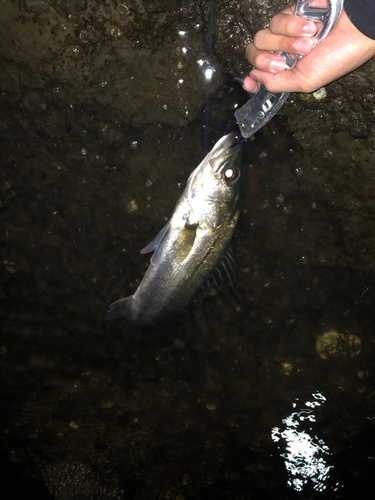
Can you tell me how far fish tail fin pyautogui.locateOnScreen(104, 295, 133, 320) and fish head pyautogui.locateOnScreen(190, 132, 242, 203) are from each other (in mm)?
1112

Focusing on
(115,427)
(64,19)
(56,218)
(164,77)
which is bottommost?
(115,427)

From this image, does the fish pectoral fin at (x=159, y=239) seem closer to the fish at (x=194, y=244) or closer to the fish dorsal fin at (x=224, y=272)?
the fish at (x=194, y=244)

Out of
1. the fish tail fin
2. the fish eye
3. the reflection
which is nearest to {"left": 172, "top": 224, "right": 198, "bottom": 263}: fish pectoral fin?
the fish eye

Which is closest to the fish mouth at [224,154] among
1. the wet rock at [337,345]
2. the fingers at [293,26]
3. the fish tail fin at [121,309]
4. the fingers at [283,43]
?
the fingers at [283,43]

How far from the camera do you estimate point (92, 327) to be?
295 cm

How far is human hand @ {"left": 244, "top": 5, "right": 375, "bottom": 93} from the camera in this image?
169 cm

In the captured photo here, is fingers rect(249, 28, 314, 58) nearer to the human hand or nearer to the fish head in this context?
the human hand

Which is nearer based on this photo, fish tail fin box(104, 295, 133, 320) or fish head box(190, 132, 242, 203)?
fish head box(190, 132, 242, 203)

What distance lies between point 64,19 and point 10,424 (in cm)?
374

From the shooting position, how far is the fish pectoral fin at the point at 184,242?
2.35 meters

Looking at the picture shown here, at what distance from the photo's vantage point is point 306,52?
1643 mm

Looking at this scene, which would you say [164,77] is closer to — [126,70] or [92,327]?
[126,70]

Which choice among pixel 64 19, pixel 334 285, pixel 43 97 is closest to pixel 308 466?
pixel 334 285

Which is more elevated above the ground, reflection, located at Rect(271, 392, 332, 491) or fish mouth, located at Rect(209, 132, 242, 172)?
fish mouth, located at Rect(209, 132, 242, 172)
